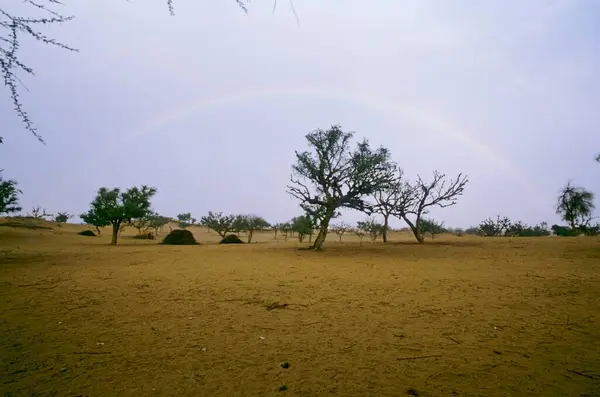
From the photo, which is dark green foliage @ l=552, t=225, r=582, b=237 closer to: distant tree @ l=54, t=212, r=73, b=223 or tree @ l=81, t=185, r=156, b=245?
tree @ l=81, t=185, r=156, b=245

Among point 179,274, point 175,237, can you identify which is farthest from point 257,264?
point 175,237

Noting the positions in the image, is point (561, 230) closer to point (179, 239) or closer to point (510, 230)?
point (510, 230)

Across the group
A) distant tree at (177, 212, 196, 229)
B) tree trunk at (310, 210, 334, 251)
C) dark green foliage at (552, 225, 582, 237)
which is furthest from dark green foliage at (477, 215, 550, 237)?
distant tree at (177, 212, 196, 229)

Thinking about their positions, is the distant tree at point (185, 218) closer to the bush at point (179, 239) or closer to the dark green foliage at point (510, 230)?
the bush at point (179, 239)

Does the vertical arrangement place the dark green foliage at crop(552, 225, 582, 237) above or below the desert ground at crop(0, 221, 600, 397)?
above

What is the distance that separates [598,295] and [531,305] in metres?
2.35

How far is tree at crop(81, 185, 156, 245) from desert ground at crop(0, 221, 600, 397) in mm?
21048

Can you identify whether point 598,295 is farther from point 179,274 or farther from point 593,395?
point 179,274

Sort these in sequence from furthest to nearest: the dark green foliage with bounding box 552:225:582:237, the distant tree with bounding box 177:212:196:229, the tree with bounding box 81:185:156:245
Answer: the distant tree with bounding box 177:212:196:229 < the dark green foliage with bounding box 552:225:582:237 < the tree with bounding box 81:185:156:245

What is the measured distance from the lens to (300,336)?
16.7ft

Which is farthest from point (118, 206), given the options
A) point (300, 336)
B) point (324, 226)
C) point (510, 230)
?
point (510, 230)

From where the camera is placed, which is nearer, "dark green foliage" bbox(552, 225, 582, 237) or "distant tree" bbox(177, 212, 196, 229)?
"dark green foliage" bbox(552, 225, 582, 237)

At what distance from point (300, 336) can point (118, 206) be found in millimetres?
29620

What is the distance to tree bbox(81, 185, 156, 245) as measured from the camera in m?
28.5
